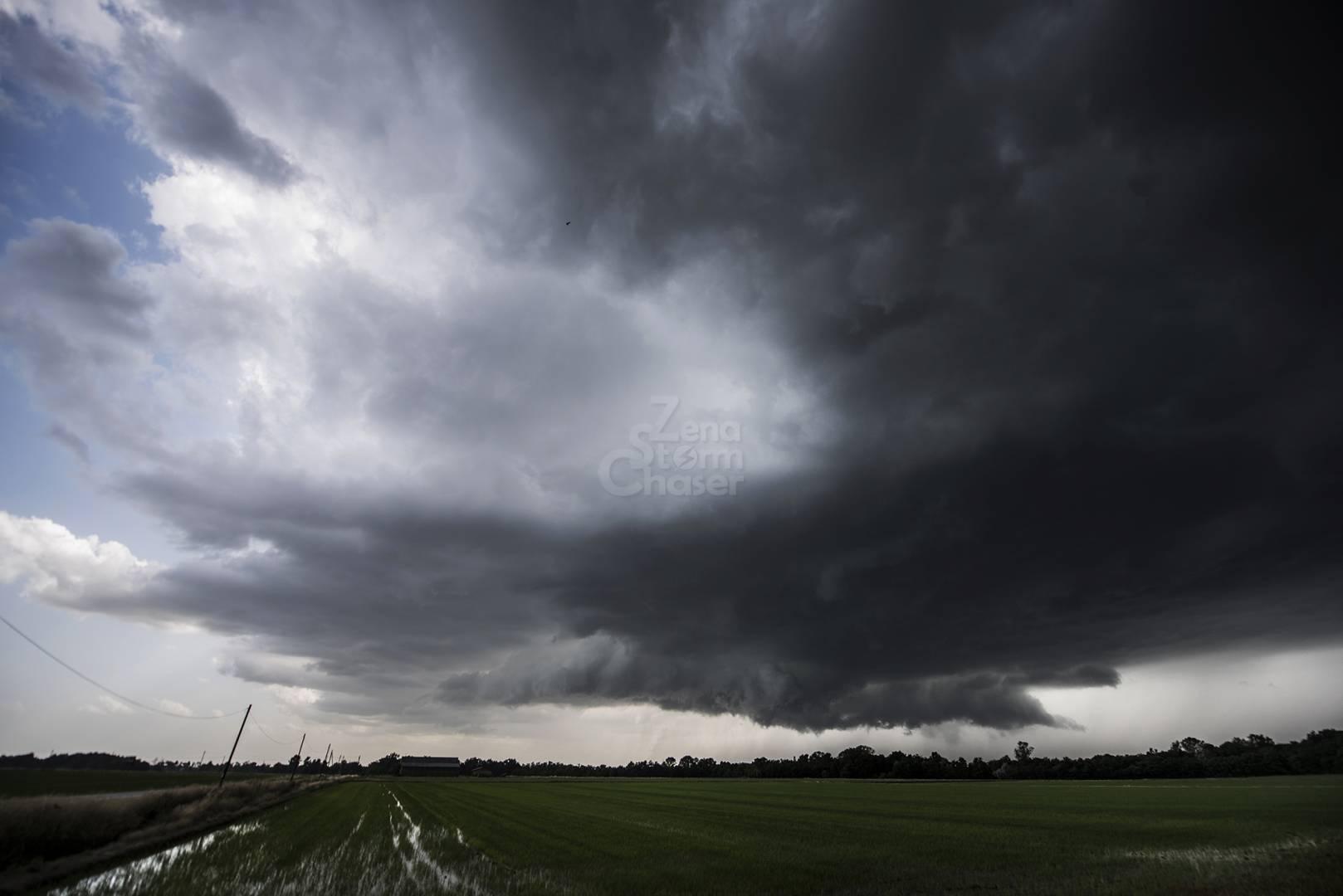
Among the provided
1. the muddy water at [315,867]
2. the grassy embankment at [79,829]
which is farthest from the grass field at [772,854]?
the grassy embankment at [79,829]

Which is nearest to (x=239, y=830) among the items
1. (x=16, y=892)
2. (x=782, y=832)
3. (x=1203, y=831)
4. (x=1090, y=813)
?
(x=16, y=892)

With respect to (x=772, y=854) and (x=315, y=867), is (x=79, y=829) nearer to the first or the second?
(x=315, y=867)

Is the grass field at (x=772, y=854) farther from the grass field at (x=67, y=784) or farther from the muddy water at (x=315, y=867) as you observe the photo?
the grass field at (x=67, y=784)

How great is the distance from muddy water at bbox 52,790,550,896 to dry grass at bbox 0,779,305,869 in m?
3.78

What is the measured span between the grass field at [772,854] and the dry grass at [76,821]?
13.8ft

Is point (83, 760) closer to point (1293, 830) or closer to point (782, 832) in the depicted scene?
point (782, 832)

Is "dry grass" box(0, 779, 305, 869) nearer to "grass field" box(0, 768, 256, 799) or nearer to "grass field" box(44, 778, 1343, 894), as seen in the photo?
"grass field" box(44, 778, 1343, 894)

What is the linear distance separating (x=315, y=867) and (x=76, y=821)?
50.4ft

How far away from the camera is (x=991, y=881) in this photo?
2312 cm

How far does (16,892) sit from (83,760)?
253 m

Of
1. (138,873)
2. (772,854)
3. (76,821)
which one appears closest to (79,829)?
(76,821)

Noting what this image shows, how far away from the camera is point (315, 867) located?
2734 cm

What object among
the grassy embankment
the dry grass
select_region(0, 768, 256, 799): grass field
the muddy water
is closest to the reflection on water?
the muddy water

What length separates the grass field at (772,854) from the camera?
22.6 meters
